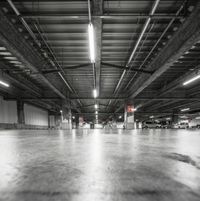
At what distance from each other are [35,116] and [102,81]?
667 inches

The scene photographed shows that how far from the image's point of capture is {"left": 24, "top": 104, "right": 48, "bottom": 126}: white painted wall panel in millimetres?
23722

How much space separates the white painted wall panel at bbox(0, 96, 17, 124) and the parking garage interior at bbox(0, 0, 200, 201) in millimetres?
286

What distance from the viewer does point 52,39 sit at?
7645mm

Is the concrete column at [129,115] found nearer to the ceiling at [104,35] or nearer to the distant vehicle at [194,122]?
the ceiling at [104,35]

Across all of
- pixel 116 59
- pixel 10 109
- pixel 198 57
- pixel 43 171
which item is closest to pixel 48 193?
pixel 43 171

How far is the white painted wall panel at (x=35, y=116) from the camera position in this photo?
23.7 m

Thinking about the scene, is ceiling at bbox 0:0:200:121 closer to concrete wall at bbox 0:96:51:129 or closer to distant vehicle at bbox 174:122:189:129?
concrete wall at bbox 0:96:51:129

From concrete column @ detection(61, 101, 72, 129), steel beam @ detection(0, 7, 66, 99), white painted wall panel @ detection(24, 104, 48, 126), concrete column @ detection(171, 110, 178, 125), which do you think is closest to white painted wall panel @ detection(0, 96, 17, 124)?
white painted wall panel @ detection(24, 104, 48, 126)

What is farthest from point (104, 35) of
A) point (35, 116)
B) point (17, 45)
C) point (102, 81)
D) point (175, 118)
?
point (175, 118)

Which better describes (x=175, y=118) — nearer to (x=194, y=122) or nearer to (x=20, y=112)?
(x=194, y=122)

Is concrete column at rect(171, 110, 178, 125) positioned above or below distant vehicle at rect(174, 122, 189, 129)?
above

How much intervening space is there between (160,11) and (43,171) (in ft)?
21.0

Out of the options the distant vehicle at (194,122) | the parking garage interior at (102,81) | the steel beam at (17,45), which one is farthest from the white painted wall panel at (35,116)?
the distant vehicle at (194,122)

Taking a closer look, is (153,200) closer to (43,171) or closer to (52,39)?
(43,171)
